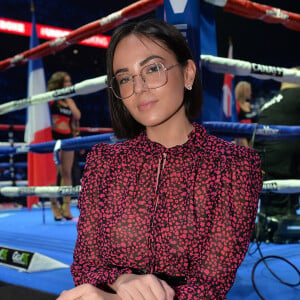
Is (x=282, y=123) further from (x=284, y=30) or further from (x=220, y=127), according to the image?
(x=284, y=30)

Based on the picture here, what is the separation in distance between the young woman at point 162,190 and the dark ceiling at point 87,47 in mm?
6874

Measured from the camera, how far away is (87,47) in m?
9.07

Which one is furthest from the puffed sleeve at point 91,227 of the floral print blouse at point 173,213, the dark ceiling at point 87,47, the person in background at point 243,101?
the dark ceiling at point 87,47

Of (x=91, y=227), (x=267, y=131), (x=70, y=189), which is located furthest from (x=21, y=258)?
(x=267, y=131)

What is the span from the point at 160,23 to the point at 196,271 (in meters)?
0.51

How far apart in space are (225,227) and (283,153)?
188 cm

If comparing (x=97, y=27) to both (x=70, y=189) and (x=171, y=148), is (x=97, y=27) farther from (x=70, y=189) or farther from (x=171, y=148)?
(x=171, y=148)

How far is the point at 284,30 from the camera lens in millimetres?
8203

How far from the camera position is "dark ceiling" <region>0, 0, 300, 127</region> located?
7.60 meters

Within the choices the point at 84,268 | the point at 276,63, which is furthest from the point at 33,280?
the point at 276,63

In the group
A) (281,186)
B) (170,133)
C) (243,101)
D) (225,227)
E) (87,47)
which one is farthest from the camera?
(87,47)

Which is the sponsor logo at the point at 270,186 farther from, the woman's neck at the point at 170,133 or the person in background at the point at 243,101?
the person in background at the point at 243,101

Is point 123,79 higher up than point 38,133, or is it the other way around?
point 123,79

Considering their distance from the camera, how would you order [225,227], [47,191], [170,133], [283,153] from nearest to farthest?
[225,227] < [170,133] < [47,191] < [283,153]
